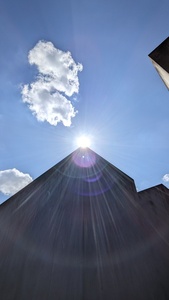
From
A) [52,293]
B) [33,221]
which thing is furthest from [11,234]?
[52,293]

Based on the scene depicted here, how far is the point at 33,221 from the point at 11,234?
22 centimetres

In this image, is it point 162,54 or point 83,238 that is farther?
point 162,54

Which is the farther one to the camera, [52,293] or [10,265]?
[10,265]

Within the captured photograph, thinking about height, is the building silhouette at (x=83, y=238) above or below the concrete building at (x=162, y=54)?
below

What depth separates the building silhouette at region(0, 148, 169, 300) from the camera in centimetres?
133

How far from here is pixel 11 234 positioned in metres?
1.57

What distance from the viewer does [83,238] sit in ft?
5.34

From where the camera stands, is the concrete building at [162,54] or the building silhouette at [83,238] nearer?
the building silhouette at [83,238]

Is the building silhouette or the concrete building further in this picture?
the concrete building

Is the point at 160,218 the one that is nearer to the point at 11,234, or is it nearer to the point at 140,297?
the point at 140,297

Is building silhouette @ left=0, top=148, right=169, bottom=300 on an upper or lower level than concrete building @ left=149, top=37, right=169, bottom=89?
lower

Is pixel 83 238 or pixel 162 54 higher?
pixel 162 54

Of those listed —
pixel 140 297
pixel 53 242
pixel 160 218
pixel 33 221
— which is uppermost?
pixel 160 218

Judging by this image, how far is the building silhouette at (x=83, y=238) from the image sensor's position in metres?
1.33
